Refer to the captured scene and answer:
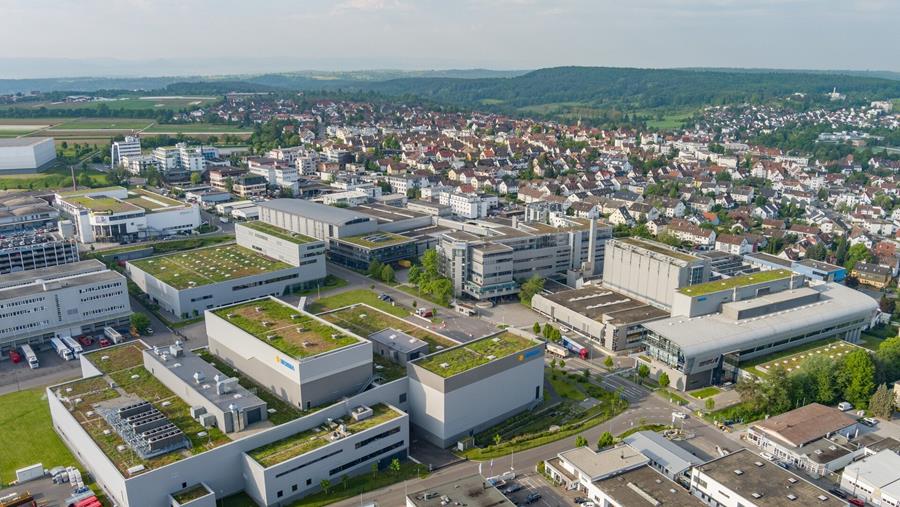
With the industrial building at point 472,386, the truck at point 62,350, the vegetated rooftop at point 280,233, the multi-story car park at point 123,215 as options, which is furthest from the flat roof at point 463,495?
the multi-story car park at point 123,215

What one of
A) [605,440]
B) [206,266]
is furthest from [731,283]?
[206,266]

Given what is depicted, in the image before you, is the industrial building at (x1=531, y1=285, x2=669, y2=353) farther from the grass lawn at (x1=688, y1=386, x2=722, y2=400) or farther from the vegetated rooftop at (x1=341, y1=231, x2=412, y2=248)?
the vegetated rooftop at (x1=341, y1=231, x2=412, y2=248)

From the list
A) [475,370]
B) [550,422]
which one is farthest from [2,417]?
[550,422]

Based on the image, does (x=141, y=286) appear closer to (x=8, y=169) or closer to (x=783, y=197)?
(x=8, y=169)

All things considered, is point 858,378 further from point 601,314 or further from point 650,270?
point 601,314

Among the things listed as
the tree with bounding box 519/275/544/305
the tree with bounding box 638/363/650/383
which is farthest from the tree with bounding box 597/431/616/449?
the tree with bounding box 519/275/544/305

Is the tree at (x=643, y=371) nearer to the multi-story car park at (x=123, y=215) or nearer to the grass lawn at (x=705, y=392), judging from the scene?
the grass lawn at (x=705, y=392)
